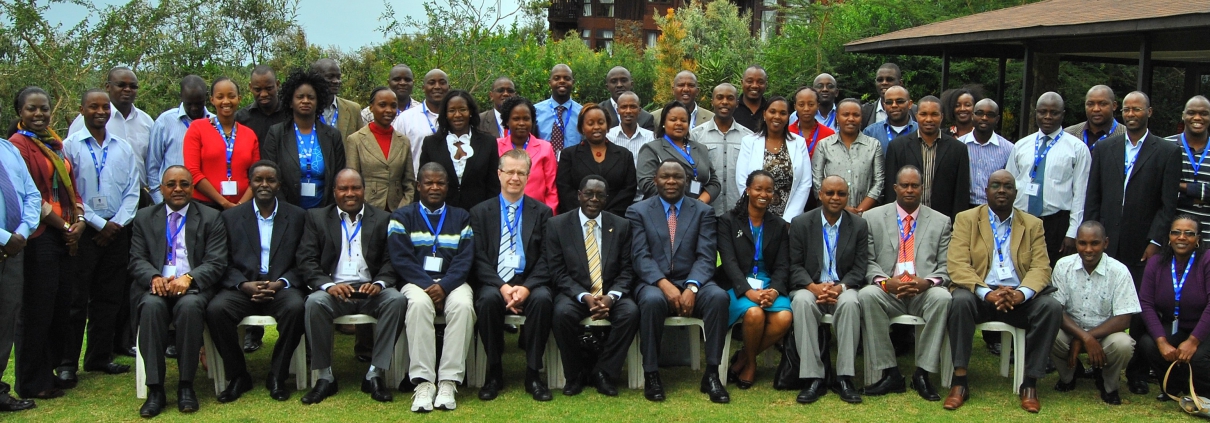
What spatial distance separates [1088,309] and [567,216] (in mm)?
3507

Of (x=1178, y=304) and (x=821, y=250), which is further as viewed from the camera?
(x=821, y=250)

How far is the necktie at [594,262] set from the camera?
21.8 feet

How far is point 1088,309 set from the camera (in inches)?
258

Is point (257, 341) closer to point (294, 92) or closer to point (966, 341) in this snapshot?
point (294, 92)

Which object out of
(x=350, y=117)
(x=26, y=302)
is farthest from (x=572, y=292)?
(x=26, y=302)

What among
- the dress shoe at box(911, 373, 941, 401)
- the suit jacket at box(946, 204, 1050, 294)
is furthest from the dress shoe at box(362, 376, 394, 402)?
the suit jacket at box(946, 204, 1050, 294)

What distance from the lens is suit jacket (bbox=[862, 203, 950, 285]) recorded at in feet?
22.1

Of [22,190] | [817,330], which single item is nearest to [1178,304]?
[817,330]

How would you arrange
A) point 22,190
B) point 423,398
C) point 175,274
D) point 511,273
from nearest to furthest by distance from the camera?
point 22,190 < point 423,398 < point 175,274 < point 511,273

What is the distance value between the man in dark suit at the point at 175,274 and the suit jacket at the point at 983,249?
191 inches

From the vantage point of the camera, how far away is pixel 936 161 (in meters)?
7.31

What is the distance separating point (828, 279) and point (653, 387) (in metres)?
1.45

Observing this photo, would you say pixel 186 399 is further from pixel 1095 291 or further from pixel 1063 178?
pixel 1063 178

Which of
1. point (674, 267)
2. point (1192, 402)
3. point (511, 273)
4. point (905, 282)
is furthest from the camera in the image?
point (674, 267)
